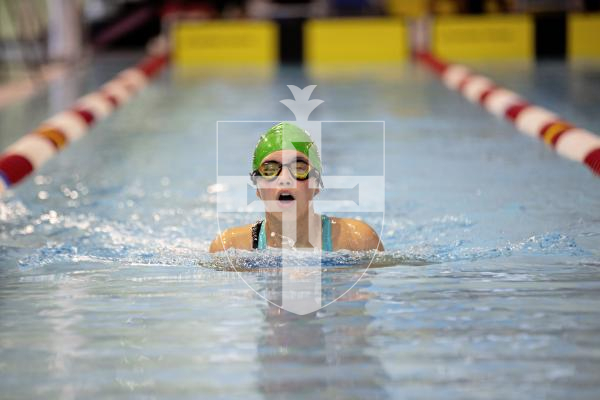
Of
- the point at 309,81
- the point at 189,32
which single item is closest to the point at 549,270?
the point at 309,81

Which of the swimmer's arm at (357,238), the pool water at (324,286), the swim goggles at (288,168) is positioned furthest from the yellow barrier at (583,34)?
the swim goggles at (288,168)

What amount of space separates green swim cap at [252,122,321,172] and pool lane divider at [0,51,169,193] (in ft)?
7.23

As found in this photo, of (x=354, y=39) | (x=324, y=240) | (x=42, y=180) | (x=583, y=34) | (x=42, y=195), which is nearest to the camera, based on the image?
(x=324, y=240)

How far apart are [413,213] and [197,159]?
2.02 m

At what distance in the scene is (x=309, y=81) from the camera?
11.4 meters

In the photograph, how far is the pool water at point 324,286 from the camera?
2490 millimetres

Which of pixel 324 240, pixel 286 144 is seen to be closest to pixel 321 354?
pixel 286 144

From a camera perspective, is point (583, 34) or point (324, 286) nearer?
point (324, 286)

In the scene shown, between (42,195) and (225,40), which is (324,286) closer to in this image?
(42,195)

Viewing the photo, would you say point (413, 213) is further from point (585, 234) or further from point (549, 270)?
point (549, 270)

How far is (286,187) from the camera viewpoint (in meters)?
3.40

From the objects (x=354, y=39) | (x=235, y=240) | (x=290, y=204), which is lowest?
(x=235, y=240)

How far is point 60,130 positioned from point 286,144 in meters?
4.18

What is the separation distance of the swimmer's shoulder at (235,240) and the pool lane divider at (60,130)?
1.86m
